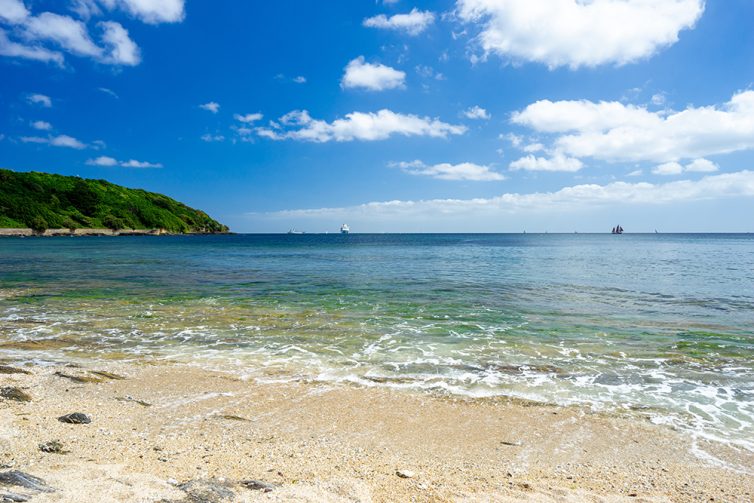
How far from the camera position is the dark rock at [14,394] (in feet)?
28.1

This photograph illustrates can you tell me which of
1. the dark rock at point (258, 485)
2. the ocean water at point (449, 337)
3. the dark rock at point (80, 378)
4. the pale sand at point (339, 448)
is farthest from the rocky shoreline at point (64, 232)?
the dark rock at point (258, 485)

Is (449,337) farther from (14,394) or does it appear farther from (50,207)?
(50,207)

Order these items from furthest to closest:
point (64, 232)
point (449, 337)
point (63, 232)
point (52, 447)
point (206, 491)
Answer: point (64, 232) → point (63, 232) → point (449, 337) → point (52, 447) → point (206, 491)

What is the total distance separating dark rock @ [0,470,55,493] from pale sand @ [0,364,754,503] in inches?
6.2

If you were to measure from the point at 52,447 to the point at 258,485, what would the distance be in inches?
136

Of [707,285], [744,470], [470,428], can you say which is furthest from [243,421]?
[707,285]

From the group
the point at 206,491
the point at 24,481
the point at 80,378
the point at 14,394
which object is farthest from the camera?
the point at 80,378

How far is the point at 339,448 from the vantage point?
273 inches

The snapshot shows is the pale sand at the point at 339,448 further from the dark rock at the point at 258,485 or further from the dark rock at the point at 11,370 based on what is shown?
the dark rock at the point at 11,370

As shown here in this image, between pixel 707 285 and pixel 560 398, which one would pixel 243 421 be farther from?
pixel 707 285

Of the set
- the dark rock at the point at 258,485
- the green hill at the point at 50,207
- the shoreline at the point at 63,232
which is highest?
the green hill at the point at 50,207

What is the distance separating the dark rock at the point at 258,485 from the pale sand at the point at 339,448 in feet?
0.27

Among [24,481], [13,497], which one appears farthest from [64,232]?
[13,497]

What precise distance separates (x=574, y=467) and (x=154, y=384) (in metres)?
9.10
